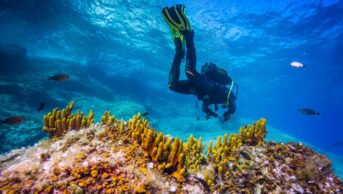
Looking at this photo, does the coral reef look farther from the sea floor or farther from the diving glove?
the sea floor

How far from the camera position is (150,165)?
2838 mm

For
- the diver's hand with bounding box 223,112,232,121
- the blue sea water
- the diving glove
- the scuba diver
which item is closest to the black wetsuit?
the scuba diver

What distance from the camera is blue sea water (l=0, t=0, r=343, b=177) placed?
1761 centimetres

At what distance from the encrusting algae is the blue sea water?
9.54 m

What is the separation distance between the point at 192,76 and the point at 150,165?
159 inches

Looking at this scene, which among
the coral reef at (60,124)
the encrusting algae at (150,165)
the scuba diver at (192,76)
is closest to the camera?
the encrusting algae at (150,165)

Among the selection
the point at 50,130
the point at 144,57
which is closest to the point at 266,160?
the point at 50,130

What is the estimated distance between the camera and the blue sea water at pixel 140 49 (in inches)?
693

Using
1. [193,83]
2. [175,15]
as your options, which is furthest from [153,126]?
[175,15]

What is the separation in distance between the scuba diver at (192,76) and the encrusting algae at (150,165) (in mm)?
2240

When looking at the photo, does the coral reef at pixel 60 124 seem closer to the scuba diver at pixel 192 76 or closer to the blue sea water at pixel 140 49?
the scuba diver at pixel 192 76

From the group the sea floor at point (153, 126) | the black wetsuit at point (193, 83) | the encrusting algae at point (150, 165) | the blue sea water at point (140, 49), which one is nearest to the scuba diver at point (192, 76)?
the black wetsuit at point (193, 83)

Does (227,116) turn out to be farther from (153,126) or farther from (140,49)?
(140,49)

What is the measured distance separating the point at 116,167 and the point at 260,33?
1005 inches
